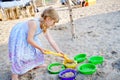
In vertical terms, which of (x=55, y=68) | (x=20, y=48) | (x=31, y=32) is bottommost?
(x=55, y=68)

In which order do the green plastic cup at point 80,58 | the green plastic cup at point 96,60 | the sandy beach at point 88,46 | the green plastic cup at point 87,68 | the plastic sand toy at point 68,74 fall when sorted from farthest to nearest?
the green plastic cup at point 80,58 < the green plastic cup at point 96,60 < the sandy beach at point 88,46 < the green plastic cup at point 87,68 < the plastic sand toy at point 68,74

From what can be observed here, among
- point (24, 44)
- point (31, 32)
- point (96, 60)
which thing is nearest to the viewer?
point (31, 32)

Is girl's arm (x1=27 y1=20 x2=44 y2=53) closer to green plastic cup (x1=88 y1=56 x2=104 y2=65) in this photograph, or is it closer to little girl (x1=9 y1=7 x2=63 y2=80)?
little girl (x1=9 y1=7 x2=63 y2=80)

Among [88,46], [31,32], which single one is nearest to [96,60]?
[88,46]

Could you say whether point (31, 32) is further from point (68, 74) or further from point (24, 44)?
point (68, 74)

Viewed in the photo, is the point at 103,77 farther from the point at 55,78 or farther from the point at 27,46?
the point at 27,46

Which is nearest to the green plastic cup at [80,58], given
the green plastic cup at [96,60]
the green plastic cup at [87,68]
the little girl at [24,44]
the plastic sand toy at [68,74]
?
the green plastic cup at [96,60]

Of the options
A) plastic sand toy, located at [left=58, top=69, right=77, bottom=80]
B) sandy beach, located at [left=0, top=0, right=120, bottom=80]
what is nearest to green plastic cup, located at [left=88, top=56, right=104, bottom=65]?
sandy beach, located at [left=0, top=0, right=120, bottom=80]

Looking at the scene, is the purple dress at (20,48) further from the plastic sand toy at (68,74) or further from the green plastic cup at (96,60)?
the green plastic cup at (96,60)

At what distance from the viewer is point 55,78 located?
8.60 ft

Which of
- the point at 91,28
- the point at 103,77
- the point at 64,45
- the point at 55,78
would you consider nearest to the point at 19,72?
the point at 55,78

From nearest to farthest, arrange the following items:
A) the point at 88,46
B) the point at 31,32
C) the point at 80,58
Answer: the point at 31,32, the point at 80,58, the point at 88,46

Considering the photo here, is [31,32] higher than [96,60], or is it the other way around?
[31,32]

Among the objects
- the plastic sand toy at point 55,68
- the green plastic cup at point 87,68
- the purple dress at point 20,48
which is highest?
the purple dress at point 20,48
